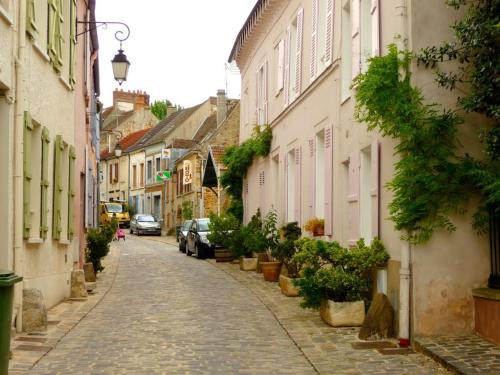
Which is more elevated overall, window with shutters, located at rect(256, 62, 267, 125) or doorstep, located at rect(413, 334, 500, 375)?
window with shutters, located at rect(256, 62, 267, 125)

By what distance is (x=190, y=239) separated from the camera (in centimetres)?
2723

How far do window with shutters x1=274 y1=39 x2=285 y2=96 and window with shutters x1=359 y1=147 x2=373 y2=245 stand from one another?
22.9 ft

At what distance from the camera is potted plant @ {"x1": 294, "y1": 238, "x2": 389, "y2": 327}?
10039 millimetres

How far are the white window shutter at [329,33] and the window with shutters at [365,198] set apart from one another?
268 cm

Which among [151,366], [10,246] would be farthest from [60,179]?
[151,366]

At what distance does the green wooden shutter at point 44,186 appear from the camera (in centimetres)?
1143

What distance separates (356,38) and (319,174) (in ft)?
11.7

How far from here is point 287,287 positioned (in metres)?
14.1

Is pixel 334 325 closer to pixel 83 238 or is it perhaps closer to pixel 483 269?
pixel 483 269

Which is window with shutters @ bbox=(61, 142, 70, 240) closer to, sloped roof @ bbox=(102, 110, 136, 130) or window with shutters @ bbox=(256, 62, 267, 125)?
window with shutters @ bbox=(256, 62, 267, 125)

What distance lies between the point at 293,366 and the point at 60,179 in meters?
6.45

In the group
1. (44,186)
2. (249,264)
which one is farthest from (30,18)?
(249,264)

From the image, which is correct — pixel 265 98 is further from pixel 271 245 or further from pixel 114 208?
pixel 114 208

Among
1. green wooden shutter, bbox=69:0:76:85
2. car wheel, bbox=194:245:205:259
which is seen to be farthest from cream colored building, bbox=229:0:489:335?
green wooden shutter, bbox=69:0:76:85
